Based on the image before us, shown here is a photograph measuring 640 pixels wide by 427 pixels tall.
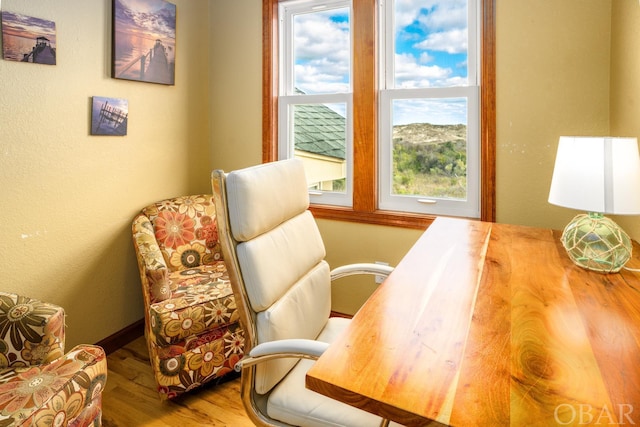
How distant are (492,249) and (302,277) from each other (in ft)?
2.40

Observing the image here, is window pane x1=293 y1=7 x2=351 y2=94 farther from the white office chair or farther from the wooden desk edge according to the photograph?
the wooden desk edge

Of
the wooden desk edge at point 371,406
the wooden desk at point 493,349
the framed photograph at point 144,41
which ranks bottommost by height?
the wooden desk edge at point 371,406

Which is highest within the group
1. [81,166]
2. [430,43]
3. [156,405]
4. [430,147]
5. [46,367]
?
[430,43]

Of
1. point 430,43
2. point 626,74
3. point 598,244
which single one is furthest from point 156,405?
point 626,74

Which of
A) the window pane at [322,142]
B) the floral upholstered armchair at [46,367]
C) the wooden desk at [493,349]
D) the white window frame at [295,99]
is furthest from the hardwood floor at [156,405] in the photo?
the window pane at [322,142]

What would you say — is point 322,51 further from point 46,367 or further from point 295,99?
point 46,367

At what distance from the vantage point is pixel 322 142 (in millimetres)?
2707

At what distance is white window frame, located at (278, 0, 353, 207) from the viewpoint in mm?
2564

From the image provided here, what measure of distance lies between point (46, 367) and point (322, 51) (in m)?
2.34

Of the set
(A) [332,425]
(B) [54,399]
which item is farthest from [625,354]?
(B) [54,399]

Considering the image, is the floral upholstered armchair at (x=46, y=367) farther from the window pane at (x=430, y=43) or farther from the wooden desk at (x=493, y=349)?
the window pane at (x=430, y=43)

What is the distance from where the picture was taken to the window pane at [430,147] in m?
2.29

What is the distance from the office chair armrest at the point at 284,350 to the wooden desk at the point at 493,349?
0.15 meters

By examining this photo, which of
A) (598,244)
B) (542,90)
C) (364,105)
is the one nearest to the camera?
(598,244)
